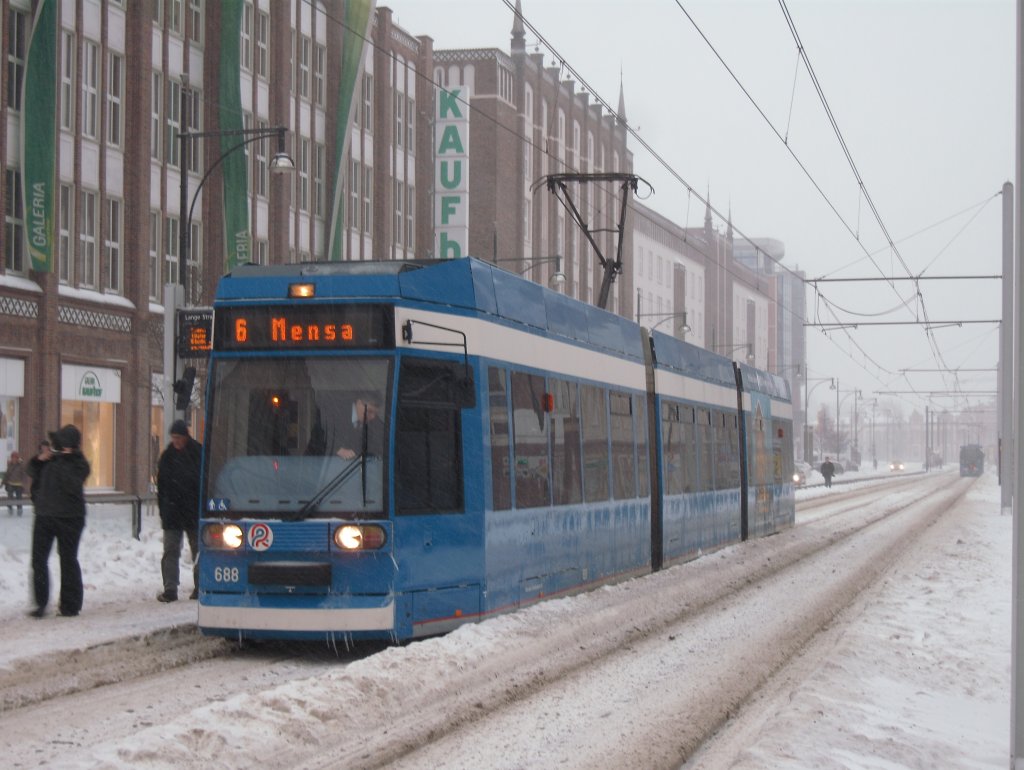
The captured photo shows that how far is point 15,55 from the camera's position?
3444 centimetres

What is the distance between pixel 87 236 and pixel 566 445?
25.7m

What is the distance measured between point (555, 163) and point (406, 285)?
2524 inches

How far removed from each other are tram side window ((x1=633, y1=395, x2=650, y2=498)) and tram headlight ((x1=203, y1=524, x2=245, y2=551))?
707cm

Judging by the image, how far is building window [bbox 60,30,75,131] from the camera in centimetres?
3578

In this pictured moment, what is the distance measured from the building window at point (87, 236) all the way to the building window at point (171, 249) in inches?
123

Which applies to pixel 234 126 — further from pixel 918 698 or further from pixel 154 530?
pixel 918 698

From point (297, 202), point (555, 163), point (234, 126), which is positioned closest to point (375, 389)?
point (234, 126)

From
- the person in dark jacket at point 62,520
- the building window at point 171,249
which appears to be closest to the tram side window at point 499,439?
the person in dark jacket at point 62,520

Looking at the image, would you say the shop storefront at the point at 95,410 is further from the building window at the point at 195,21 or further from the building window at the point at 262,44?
the building window at the point at 262,44

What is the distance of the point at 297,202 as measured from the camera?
46.6m

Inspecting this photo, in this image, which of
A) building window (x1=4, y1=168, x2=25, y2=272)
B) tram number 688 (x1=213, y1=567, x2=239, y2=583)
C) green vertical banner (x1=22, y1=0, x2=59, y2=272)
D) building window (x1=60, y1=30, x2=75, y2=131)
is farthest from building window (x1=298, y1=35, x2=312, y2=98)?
tram number 688 (x1=213, y1=567, x2=239, y2=583)

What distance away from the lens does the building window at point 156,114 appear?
39.6 metres

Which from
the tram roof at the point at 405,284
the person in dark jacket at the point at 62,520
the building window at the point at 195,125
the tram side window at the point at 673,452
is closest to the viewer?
the tram roof at the point at 405,284

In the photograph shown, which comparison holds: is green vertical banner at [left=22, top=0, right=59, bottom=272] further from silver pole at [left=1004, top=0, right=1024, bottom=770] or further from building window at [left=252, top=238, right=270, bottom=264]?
silver pole at [left=1004, top=0, right=1024, bottom=770]
